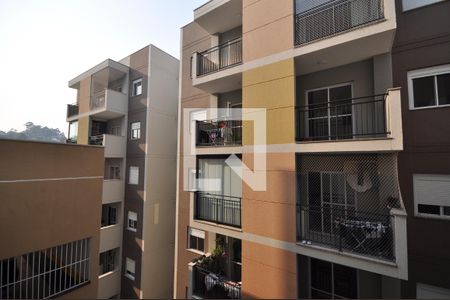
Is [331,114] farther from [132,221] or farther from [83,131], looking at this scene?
[83,131]

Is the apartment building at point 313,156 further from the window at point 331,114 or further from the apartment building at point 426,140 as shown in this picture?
the apartment building at point 426,140

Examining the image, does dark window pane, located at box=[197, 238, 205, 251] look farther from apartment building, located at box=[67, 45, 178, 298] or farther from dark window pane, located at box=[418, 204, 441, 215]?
dark window pane, located at box=[418, 204, 441, 215]

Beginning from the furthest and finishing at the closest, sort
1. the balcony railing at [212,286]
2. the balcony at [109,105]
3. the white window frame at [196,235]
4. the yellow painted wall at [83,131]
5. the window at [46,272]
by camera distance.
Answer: the yellow painted wall at [83,131], the balcony at [109,105], the white window frame at [196,235], the balcony railing at [212,286], the window at [46,272]

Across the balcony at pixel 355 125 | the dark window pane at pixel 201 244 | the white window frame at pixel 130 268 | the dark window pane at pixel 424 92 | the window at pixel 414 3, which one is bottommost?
the white window frame at pixel 130 268

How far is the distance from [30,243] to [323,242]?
25.5ft

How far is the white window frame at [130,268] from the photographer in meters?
11.5

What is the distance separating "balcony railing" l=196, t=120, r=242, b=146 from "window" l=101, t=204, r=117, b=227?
8.36 meters

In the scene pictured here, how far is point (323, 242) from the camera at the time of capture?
5348mm

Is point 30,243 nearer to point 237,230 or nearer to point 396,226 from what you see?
point 237,230

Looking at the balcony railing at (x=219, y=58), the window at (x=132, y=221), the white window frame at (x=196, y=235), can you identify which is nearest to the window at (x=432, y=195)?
the balcony railing at (x=219, y=58)

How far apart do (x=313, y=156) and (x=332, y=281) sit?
3436 mm

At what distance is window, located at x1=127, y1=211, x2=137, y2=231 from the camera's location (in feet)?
39.1

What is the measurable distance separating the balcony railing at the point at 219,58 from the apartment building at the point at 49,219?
16.6 ft

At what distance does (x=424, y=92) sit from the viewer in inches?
209
